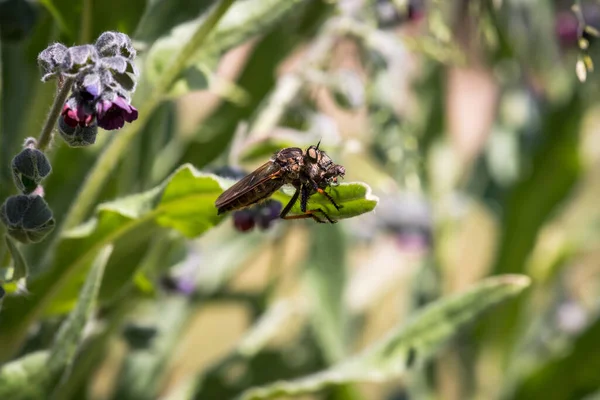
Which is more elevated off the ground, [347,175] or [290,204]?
[347,175]

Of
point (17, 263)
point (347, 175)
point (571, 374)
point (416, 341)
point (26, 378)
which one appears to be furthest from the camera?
point (571, 374)

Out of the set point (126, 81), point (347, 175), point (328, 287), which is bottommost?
point (126, 81)

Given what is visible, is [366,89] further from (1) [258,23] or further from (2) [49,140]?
(2) [49,140]

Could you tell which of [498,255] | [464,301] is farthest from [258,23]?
[498,255]

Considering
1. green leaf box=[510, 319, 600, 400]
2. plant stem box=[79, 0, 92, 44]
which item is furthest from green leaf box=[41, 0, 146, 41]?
green leaf box=[510, 319, 600, 400]

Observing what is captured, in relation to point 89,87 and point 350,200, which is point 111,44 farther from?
point 350,200

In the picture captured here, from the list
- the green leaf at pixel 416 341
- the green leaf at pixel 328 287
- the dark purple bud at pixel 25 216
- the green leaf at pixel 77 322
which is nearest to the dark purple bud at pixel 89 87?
the dark purple bud at pixel 25 216

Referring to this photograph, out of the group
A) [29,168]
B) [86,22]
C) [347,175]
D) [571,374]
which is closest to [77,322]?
[29,168]

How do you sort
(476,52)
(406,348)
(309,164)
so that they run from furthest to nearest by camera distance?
(476,52) → (406,348) → (309,164)
